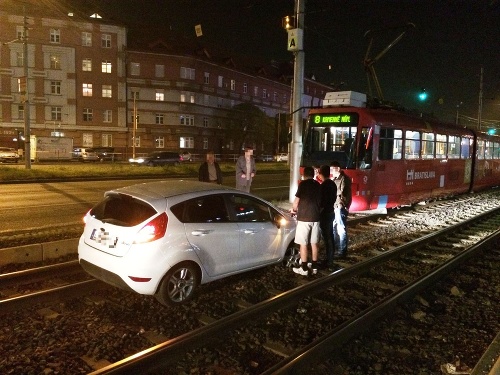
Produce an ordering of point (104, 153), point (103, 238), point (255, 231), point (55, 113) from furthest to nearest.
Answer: point (55, 113)
point (104, 153)
point (255, 231)
point (103, 238)

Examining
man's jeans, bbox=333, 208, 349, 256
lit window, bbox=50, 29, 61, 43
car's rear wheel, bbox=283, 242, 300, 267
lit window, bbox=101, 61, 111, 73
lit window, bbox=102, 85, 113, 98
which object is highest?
lit window, bbox=50, 29, 61, 43

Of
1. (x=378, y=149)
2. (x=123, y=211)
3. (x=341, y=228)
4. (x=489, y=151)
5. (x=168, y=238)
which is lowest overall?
(x=341, y=228)

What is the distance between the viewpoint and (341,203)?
870 centimetres

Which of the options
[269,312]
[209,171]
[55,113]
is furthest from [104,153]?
[269,312]

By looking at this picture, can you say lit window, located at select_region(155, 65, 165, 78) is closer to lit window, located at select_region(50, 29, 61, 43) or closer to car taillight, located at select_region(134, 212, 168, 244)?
lit window, located at select_region(50, 29, 61, 43)

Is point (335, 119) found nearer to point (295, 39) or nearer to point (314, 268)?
point (295, 39)

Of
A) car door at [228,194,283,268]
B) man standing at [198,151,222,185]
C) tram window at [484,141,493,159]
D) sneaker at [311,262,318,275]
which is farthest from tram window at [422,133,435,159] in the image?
car door at [228,194,283,268]

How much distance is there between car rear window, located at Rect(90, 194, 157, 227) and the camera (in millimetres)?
5777

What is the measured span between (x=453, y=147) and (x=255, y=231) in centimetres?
1368

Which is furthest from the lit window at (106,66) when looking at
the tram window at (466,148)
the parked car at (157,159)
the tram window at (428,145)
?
the tram window at (428,145)

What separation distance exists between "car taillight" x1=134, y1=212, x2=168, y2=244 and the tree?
60724 mm

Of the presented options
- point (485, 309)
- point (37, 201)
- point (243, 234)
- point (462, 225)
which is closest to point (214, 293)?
point (243, 234)

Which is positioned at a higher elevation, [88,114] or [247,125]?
[88,114]

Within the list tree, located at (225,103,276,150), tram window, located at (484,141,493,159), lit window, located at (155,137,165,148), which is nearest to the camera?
tram window, located at (484,141,493,159)
